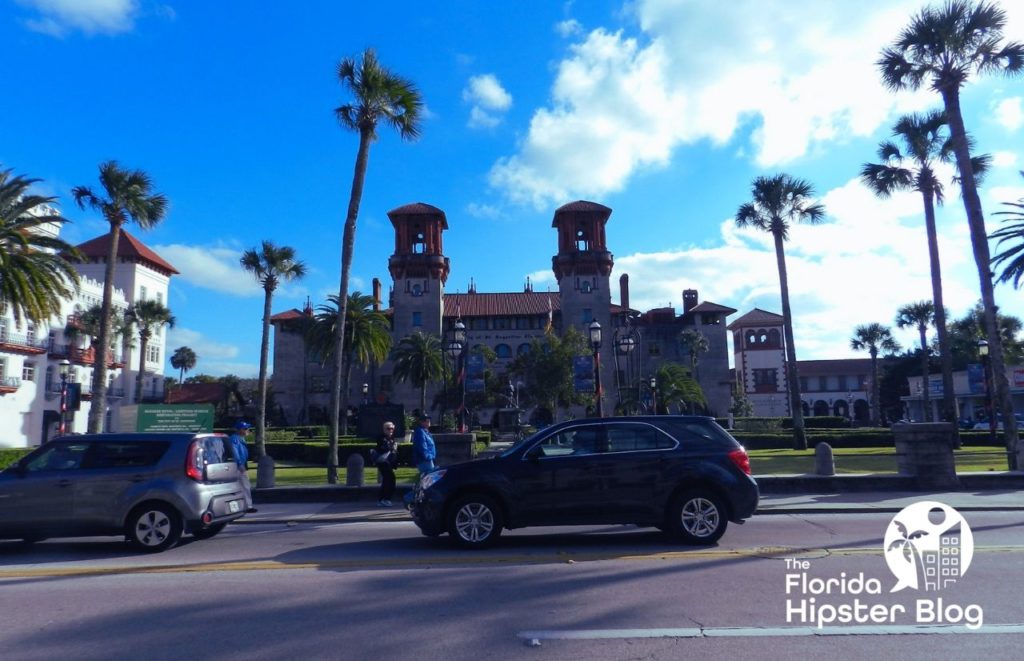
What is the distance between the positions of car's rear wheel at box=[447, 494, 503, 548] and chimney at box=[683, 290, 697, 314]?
7492cm

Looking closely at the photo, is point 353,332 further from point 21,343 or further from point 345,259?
point 345,259

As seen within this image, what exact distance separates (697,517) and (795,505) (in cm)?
523

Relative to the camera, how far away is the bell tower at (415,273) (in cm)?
6931

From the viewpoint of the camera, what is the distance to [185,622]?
583cm

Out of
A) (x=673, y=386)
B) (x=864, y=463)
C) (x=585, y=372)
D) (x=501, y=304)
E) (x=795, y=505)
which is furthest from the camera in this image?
(x=501, y=304)

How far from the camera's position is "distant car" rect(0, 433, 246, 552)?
30.9 ft

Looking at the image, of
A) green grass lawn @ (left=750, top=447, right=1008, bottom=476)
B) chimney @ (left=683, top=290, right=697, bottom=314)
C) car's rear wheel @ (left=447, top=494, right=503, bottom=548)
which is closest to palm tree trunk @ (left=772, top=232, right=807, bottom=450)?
green grass lawn @ (left=750, top=447, right=1008, bottom=476)

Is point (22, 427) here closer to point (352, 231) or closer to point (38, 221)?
point (38, 221)

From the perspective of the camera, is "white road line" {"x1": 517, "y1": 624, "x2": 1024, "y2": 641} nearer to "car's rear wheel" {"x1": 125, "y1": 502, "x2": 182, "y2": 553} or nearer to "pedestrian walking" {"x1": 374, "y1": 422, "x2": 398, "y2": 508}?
"car's rear wheel" {"x1": 125, "y1": 502, "x2": 182, "y2": 553}

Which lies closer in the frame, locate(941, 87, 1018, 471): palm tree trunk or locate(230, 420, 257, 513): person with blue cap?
locate(230, 420, 257, 513): person with blue cap

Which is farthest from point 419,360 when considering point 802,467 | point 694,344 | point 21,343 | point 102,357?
point 802,467

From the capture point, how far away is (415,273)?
69.7m

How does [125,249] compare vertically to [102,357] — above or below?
above

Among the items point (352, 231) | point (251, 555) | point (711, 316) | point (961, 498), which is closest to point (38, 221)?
point (352, 231)
